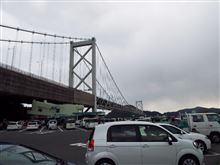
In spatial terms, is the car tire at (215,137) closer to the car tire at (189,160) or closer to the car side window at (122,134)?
the car tire at (189,160)

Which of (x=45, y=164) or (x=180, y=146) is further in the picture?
(x=180, y=146)

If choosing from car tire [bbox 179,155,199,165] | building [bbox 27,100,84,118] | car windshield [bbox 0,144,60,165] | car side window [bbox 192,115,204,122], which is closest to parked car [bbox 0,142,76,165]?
car windshield [bbox 0,144,60,165]

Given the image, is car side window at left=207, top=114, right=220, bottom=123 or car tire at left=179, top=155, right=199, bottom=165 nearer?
car tire at left=179, top=155, right=199, bottom=165

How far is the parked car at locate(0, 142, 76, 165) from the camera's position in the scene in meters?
4.08

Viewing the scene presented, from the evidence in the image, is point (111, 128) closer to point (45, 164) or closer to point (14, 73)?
point (45, 164)

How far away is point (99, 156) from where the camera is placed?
643 cm

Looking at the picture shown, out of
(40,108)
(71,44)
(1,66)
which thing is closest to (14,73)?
(1,66)

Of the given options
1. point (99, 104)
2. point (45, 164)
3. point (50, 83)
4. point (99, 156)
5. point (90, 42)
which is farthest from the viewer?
point (99, 104)

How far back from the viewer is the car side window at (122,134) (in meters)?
6.62

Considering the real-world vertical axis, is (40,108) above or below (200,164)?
above

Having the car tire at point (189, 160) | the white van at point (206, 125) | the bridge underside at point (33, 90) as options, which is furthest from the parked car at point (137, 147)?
the bridge underside at point (33, 90)

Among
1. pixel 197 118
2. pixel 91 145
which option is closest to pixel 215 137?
pixel 197 118

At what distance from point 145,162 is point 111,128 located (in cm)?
119

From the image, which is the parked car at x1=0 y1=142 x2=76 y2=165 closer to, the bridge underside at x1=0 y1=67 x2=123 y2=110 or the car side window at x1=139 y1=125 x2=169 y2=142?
the car side window at x1=139 y1=125 x2=169 y2=142
